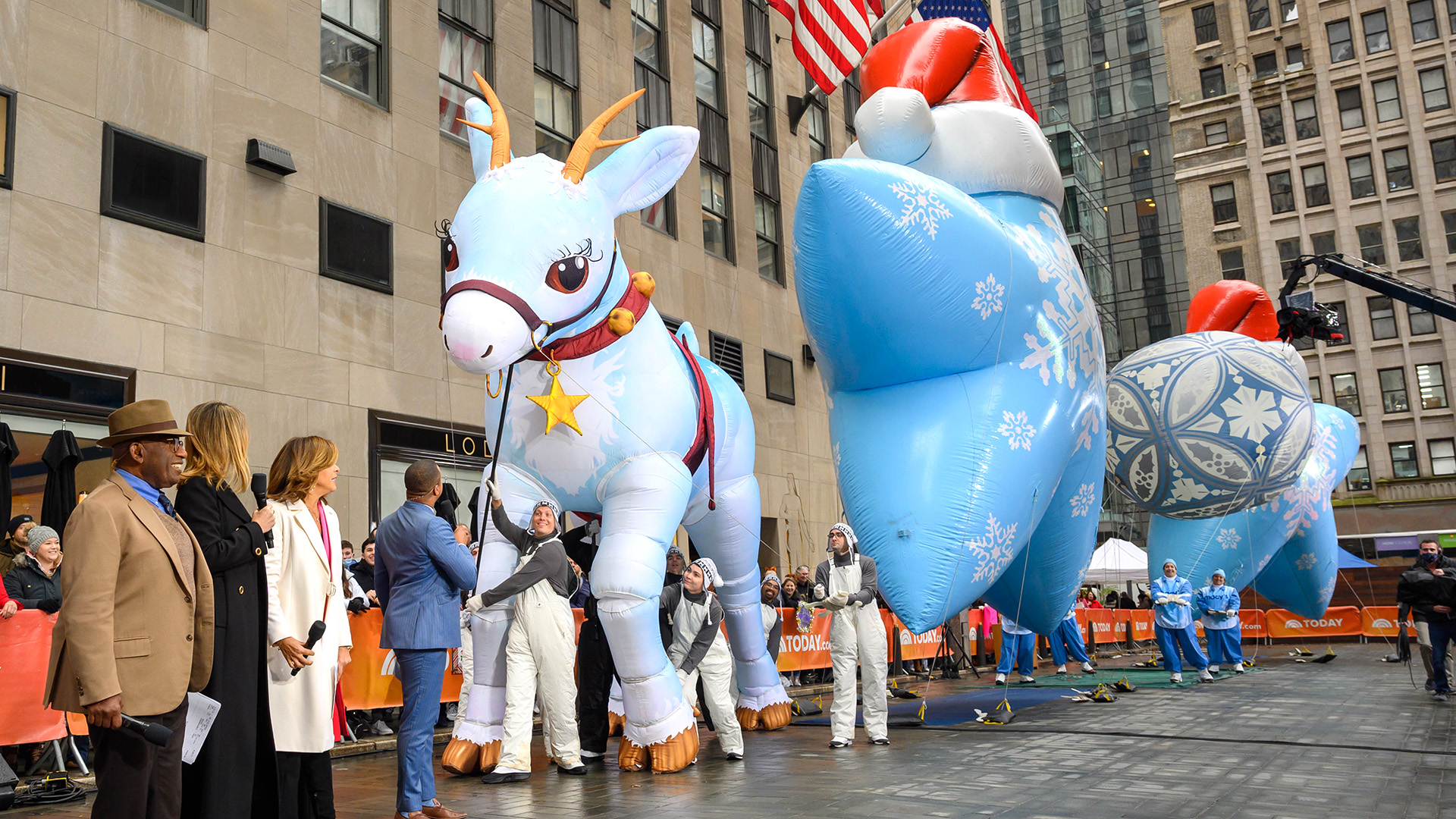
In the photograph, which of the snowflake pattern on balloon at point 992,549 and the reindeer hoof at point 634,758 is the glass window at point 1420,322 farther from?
the reindeer hoof at point 634,758

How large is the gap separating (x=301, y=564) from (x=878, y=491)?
444 centimetres

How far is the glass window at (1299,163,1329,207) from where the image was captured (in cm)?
4219

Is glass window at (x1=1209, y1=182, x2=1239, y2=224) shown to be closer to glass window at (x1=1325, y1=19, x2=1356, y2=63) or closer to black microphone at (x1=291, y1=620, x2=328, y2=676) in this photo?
glass window at (x1=1325, y1=19, x2=1356, y2=63)

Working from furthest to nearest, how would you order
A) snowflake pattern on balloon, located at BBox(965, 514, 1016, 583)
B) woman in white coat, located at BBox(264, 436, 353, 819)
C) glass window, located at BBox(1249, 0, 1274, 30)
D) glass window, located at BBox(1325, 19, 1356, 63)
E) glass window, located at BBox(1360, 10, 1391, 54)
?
glass window, located at BBox(1249, 0, 1274, 30), glass window, located at BBox(1325, 19, 1356, 63), glass window, located at BBox(1360, 10, 1391, 54), snowflake pattern on balloon, located at BBox(965, 514, 1016, 583), woman in white coat, located at BBox(264, 436, 353, 819)

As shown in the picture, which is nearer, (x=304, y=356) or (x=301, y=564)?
(x=301, y=564)

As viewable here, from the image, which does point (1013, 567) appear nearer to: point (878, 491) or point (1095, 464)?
point (1095, 464)

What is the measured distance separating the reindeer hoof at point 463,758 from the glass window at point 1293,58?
1811 inches

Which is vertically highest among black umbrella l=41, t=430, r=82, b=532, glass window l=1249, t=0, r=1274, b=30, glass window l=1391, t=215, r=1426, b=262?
glass window l=1249, t=0, r=1274, b=30

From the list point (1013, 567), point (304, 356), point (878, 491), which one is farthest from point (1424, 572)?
point (304, 356)

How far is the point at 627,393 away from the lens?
21.9 feet

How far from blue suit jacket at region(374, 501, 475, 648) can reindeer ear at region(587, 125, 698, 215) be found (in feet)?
7.49

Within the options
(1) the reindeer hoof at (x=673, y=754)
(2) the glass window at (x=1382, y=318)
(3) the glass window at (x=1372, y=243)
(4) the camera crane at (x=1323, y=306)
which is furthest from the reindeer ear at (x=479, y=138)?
(2) the glass window at (x=1382, y=318)

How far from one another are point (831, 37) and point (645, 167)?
32.0 feet

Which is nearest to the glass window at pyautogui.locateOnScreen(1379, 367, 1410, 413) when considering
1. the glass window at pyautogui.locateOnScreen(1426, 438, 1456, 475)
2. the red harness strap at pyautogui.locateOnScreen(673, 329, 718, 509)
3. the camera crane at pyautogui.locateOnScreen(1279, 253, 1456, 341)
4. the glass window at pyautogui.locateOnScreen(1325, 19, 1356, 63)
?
the glass window at pyautogui.locateOnScreen(1426, 438, 1456, 475)
